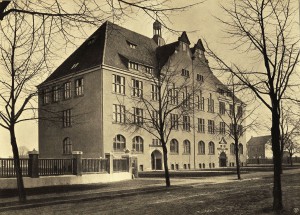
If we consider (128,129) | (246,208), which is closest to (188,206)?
(246,208)

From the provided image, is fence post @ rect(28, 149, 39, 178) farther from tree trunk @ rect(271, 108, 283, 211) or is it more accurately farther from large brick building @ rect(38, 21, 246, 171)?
tree trunk @ rect(271, 108, 283, 211)

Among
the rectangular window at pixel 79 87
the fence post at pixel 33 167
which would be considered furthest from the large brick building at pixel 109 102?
the fence post at pixel 33 167

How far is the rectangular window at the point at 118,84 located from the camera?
123ft

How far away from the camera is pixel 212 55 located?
11852mm

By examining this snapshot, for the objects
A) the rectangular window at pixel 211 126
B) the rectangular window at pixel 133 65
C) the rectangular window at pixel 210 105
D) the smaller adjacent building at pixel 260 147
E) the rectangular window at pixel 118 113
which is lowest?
the smaller adjacent building at pixel 260 147

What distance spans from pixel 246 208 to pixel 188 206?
5.99ft

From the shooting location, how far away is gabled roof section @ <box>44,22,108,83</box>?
37838 millimetres

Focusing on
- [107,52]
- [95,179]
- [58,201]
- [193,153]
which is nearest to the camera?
[58,201]

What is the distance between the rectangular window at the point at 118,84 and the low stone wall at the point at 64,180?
13840 mm

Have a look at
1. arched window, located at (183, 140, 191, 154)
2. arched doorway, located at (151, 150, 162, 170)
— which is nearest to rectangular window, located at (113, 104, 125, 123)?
arched doorway, located at (151, 150, 162, 170)

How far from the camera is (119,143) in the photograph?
37500 millimetres

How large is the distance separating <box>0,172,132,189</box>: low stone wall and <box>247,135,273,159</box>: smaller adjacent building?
94.5 metres

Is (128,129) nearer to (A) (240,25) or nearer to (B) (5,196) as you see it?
(B) (5,196)

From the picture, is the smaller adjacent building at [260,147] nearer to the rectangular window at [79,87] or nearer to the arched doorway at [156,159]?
the arched doorway at [156,159]
